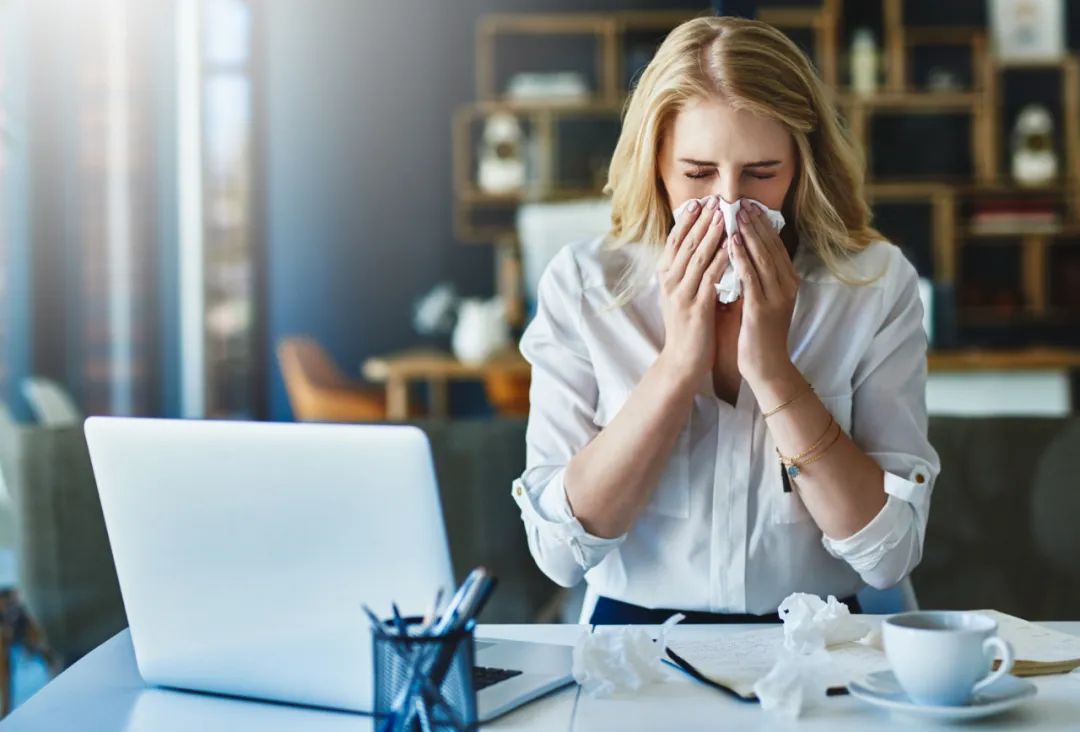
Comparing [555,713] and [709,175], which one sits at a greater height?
[709,175]

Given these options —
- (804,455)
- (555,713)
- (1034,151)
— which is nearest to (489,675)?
(555,713)

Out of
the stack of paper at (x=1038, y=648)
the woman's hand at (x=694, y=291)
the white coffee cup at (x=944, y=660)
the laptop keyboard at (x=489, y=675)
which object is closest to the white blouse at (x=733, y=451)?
the woman's hand at (x=694, y=291)

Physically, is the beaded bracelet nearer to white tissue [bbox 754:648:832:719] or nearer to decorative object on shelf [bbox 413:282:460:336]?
white tissue [bbox 754:648:832:719]

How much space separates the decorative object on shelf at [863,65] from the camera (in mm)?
6359

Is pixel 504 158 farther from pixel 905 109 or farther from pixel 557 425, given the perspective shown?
pixel 557 425

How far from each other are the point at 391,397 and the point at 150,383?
1.07 meters

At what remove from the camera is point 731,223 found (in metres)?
1.35

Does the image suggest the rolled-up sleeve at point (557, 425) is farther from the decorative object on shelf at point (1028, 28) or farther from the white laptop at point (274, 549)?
the decorative object on shelf at point (1028, 28)

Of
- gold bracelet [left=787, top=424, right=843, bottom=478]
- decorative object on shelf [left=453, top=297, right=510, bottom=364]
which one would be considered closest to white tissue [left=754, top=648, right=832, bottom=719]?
gold bracelet [left=787, top=424, right=843, bottom=478]

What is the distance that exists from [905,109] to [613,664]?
597 centimetres

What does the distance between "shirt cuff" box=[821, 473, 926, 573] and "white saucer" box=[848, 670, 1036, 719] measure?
0.39 meters

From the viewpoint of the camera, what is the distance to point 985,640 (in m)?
0.85

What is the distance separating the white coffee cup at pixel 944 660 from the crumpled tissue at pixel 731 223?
562 millimetres

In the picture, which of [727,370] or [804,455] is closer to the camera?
[804,455]
